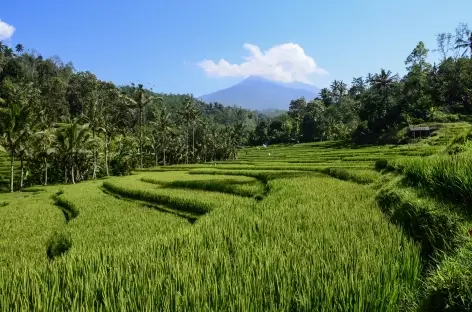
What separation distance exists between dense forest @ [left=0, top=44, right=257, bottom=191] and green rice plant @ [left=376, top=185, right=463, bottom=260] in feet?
85.3

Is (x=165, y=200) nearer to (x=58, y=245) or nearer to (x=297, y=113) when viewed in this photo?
(x=58, y=245)

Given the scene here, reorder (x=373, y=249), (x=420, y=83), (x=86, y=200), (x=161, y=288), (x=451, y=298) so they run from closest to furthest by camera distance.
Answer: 1. (x=451, y=298)
2. (x=161, y=288)
3. (x=373, y=249)
4. (x=86, y=200)
5. (x=420, y=83)

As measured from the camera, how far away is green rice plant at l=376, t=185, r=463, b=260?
5.30 m

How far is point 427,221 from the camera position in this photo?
6094mm

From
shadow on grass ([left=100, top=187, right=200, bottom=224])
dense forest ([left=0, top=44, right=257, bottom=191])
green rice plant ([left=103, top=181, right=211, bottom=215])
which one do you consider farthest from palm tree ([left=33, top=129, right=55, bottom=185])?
shadow on grass ([left=100, top=187, right=200, bottom=224])

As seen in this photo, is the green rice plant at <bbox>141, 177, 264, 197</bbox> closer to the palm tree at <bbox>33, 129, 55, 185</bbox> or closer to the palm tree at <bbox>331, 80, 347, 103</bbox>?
the palm tree at <bbox>33, 129, 55, 185</bbox>

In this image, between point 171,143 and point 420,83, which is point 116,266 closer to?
point 171,143

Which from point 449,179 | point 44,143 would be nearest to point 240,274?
point 449,179

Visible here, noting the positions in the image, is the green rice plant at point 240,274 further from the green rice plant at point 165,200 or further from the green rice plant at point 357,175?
the green rice plant at point 357,175

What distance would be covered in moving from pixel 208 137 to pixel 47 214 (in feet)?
142

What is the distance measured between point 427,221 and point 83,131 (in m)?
29.6

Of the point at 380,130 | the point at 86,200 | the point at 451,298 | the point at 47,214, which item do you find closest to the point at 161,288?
the point at 451,298

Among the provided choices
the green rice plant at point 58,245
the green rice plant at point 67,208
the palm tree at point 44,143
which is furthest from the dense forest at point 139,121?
the green rice plant at point 58,245

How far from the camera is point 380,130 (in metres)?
51.5
